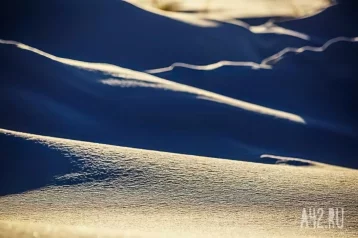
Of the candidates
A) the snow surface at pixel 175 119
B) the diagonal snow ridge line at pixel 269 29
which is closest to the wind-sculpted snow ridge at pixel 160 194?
the snow surface at pixel 175 119

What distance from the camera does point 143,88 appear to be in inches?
77.4

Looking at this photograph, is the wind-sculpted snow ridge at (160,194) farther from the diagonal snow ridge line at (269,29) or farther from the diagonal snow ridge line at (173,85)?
the diagonal snow ridge line at (269,29)

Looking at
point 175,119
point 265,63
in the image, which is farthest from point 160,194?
point 265,63

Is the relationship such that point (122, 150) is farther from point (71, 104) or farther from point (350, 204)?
point (350, 204)

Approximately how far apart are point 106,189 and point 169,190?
0.18 metres

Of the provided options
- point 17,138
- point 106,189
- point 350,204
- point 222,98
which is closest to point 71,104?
point 17,138

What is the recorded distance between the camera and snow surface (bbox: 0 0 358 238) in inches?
59.9

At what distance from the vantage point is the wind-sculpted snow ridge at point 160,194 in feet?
4.78

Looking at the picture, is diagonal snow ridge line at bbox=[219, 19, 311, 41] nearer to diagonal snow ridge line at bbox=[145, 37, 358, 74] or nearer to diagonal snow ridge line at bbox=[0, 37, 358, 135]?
diagonal snow ridge line at bbox=[145, 37, 358, 74]

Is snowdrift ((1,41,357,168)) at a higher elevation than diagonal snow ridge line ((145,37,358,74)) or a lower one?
lower

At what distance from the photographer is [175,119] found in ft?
6.15

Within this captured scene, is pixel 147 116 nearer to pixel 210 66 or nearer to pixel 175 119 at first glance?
pixel 175 119

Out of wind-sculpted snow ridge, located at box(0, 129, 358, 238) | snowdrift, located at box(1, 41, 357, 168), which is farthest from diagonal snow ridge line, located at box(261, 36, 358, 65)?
wind-sculpted snow ridge, located at box(0, 129, 358, 238)

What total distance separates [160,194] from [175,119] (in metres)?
0.38
